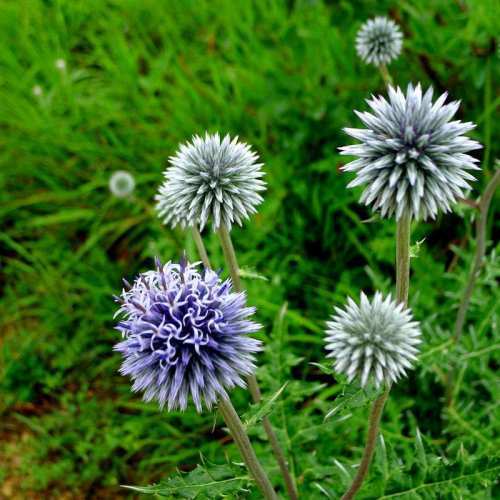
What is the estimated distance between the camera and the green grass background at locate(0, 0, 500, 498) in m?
2.45

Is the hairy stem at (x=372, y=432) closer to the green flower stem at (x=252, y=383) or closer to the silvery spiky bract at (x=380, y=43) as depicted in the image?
the green flower stem at (x=252, y=383)

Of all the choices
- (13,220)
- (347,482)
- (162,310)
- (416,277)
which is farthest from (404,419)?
(13,220)

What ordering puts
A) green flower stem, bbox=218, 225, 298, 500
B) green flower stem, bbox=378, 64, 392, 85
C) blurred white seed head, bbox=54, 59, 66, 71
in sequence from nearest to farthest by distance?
green flower stem, bbox=218, 225, 298, 500 < green flower stem, bbox=378, 64, 392, 85 < blurred white seed head, bbox=54, 59, 66, 71

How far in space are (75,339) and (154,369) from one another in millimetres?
1866

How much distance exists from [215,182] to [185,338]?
49 cm

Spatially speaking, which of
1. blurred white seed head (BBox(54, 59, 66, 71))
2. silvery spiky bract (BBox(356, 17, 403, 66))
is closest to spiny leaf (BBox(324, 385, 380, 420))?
silvery spiky bract (BBox(356, 17, 403, 66))

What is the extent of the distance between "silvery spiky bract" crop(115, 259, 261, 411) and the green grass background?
0.58 m

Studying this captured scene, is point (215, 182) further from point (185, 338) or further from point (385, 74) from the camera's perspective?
point (385, 74)

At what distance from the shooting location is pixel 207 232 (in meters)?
3.22

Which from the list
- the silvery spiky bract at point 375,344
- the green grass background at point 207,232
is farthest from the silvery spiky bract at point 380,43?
the silvery spiky bract at point 375,344

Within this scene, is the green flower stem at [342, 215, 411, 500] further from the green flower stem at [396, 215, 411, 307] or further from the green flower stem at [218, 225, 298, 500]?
the green flower stem at [218, 225, 298, 500]

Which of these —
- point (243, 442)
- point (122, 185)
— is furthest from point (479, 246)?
point (122, 185)

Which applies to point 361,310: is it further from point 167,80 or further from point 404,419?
point 167,80

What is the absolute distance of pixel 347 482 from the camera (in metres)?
1.75
